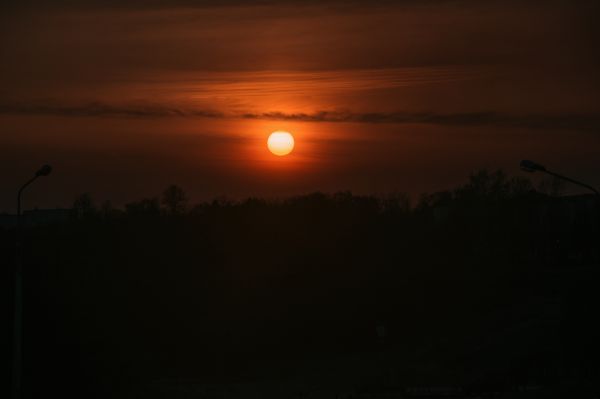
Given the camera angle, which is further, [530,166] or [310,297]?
[310,297]

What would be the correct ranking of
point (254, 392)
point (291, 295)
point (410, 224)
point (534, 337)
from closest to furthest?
point (254, 392) < point (534, 337) < point (291, 295) < point (410, 224)

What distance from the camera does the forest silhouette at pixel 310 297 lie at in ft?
141

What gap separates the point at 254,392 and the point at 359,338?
18653 mm

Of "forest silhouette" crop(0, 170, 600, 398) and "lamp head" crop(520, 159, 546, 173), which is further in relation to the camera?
"forest silhouette" crop(0, 170, 600, 398)

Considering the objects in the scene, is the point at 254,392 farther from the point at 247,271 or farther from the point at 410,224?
the point at 410,224

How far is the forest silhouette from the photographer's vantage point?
4306 centimetres

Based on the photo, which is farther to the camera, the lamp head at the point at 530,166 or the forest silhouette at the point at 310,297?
the forest silhouette at the point at 310,297

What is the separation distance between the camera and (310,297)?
237 ft

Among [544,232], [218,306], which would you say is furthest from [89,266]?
[544,232]

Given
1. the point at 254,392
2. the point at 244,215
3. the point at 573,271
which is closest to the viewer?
the point at 254,392

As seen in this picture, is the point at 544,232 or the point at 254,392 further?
the point at 544,232

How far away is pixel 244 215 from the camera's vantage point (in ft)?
292

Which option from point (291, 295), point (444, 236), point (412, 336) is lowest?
point (412, 336)

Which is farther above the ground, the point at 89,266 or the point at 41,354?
the point at 89,266
